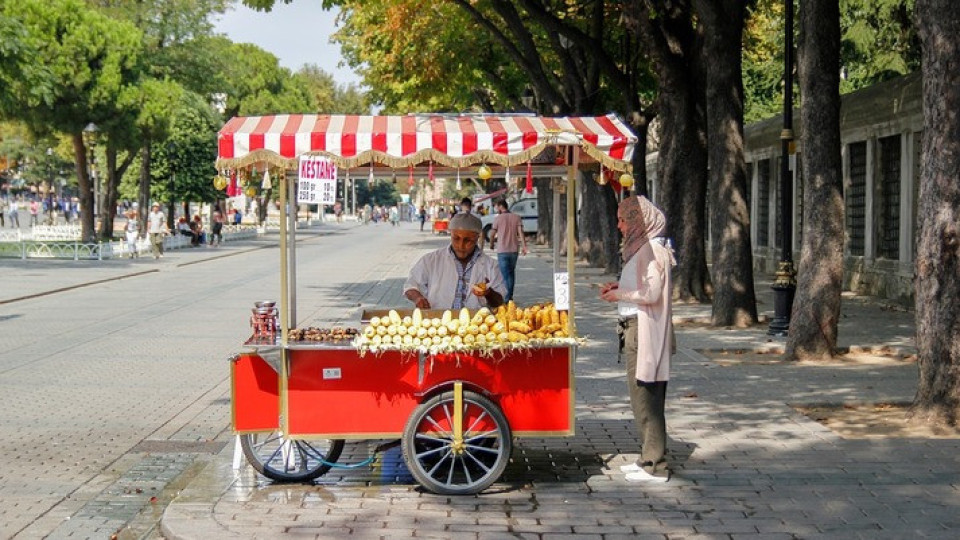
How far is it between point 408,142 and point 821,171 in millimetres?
7379

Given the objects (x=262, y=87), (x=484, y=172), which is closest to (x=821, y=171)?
(x=484, y=172)

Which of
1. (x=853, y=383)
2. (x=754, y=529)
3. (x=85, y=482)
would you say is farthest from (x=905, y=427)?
(x=85, y=482)

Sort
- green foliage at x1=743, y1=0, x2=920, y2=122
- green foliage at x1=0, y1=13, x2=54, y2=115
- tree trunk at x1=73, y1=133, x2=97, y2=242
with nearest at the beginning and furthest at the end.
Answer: green foliage at x1=0, y1=13, x2=54, y2=115 → green foliage at x1=743, y1=0, x2=920, y2=122 → tree trunk at x1=73, y1=133, x2=97, y2=242

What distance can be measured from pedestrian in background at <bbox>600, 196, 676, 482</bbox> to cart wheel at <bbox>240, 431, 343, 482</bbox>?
2.00 metres

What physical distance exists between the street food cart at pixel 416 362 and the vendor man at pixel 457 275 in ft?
2.32

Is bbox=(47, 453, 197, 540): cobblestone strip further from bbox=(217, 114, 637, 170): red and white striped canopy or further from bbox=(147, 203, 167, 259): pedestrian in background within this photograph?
bbox=(147, 203, 167, 259): pedestrian in background

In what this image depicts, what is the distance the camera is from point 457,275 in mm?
8961

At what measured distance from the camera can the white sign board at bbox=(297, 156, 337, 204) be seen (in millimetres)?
7688

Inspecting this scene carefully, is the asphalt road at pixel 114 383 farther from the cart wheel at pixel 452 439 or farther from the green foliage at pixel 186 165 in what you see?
the green foliage at pixel 186 165

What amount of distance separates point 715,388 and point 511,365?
4897 millimetres

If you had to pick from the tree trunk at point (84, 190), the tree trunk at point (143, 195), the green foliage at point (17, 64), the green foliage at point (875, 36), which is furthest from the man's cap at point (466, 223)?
the tree trunk at point (143, 195)

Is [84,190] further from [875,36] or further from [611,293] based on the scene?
[611,293]

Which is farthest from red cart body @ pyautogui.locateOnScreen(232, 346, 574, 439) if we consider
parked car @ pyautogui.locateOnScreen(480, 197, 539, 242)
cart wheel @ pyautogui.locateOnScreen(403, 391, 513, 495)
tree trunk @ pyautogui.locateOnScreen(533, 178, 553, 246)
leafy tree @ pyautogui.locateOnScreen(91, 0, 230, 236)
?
parked car @ pyautogui.locateOnScreen(480, 197, 539, 242)

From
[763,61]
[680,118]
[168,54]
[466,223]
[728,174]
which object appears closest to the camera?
[466,223]
